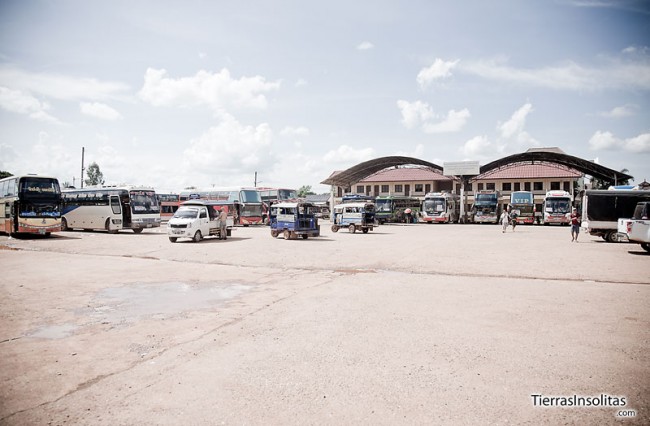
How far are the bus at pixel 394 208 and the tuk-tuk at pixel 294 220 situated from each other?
69.2 feet

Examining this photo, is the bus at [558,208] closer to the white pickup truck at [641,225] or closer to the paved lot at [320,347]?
the white pickup truck at [641,225]

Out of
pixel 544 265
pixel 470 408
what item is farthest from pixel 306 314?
pixel 544 265

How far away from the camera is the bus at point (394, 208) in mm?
43812

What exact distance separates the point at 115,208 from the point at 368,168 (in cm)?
3146

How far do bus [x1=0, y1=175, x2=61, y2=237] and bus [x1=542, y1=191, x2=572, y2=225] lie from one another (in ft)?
129

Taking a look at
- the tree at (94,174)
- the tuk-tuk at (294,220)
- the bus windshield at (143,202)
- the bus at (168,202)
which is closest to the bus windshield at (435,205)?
the tuk-tuk at (294,220)

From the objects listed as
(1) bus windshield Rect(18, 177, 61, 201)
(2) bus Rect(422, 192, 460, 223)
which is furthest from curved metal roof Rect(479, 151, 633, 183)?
(1) bus windshield Rect(18, 177, 61, 201)

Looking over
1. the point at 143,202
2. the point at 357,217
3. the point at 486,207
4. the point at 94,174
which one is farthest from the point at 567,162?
A: the point at 94,174

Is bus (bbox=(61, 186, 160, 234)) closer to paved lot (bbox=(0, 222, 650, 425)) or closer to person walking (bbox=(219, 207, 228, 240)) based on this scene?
person walking (bbox=(219, 207, 228, 240))

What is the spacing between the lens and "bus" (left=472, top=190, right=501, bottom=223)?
42594 millimetres

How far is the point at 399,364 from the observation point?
4.80 m

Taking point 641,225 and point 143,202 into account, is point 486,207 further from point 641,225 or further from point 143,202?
point 143,202

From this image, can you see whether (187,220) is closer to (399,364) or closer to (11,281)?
(11,281)

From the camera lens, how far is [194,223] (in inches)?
827
